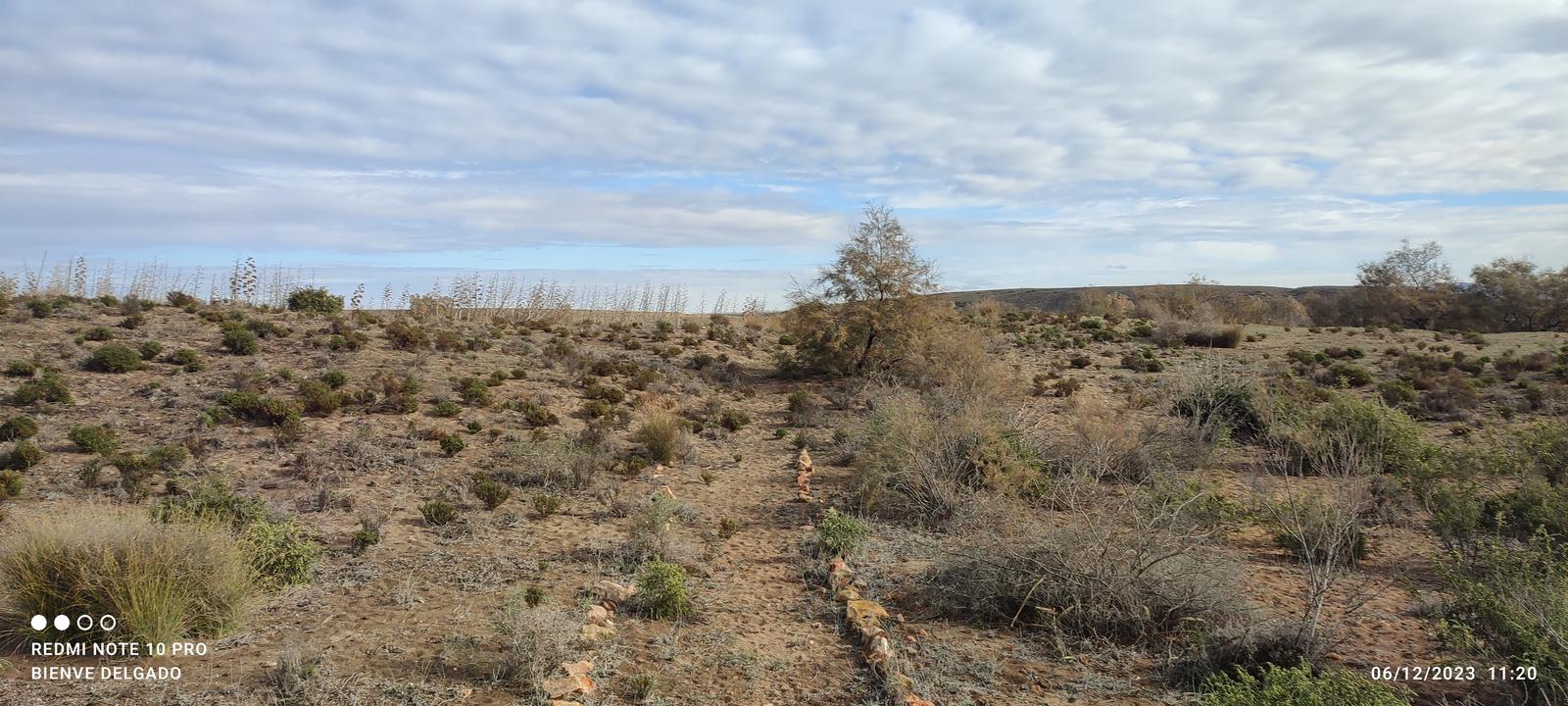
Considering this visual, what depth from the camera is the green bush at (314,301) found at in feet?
73.8

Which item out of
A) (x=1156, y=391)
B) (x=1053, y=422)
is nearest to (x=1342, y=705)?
(x=1053, y=422)

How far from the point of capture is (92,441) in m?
10.2

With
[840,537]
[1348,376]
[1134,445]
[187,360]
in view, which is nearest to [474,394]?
[187,360]

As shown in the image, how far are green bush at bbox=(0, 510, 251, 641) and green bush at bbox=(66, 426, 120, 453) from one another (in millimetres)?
5899

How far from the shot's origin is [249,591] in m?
5.99

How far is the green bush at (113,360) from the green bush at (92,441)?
4.07 m

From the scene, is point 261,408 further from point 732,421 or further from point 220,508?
point 732,421

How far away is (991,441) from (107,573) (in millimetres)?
8601


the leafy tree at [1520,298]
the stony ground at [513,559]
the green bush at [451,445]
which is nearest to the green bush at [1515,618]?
the stony ground at [513,559]

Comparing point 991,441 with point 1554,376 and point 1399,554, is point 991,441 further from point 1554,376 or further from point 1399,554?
point 1554,376

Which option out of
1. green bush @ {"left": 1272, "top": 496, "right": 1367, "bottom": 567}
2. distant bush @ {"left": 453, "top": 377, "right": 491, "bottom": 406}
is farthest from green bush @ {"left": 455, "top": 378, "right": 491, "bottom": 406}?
green bush @ {"left": 1272, "top": 496, "right": 1367, "bottom": 567}

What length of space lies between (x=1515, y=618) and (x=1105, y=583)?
2.30 m

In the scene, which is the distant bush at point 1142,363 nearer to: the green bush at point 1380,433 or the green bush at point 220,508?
the green bush at point 1380,433

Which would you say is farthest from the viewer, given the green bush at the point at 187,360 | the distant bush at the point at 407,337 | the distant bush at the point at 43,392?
the distant bush at the point at 407,337
